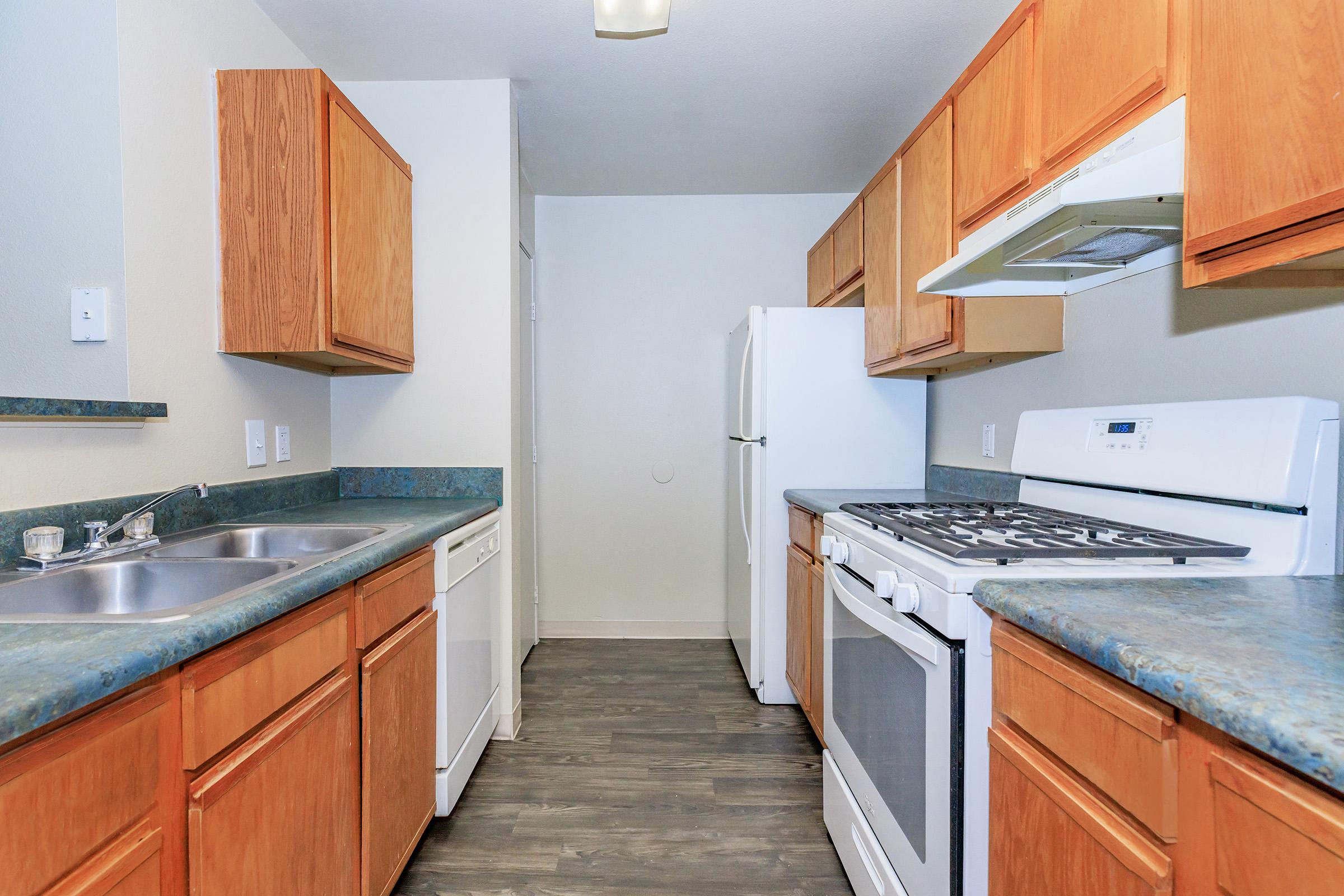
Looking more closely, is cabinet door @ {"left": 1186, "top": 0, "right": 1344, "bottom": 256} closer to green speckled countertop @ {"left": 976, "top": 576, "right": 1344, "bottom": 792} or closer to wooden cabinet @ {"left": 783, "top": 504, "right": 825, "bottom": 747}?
green speckled countertop @ {"left": 976, "top": 576, "right": 1344, "bottom": 792}

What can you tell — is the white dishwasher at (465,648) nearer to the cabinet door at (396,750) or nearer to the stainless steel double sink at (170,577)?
the cabinet door at (396,750)

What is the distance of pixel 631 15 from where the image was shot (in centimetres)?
178

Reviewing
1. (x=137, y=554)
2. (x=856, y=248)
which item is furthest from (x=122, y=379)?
(x=856, y=248)

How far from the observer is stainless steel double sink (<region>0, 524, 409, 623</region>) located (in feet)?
3.21

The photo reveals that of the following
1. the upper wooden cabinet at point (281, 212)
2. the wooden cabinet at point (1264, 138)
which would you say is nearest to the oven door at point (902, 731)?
the wooden cabinet at point (1264, 138)

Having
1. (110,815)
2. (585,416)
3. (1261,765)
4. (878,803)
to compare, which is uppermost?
(585,416)

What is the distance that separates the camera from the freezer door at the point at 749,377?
2598mm

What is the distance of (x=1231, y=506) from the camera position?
117 cm

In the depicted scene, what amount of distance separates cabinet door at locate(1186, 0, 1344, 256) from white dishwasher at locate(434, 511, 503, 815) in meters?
1.79

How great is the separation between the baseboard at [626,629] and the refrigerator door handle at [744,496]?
920 millimetres

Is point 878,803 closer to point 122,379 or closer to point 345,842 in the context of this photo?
point 345,842

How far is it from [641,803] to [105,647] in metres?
1.60

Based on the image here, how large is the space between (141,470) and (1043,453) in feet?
7.43

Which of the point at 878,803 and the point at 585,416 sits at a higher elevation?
the point at 585,416
